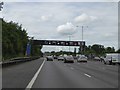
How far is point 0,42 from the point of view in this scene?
2520 inches

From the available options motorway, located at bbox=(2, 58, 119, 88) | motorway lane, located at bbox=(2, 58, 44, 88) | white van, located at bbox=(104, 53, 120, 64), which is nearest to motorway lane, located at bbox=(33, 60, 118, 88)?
motorway, located at bbox=(2, 58, 119, 88)

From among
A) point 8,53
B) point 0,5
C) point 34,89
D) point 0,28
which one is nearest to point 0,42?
point 0,28

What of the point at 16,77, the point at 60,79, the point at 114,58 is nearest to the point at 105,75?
the point at 60,79

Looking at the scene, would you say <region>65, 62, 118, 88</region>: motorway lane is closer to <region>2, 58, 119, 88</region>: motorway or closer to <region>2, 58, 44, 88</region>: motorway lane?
<region>2, 58, 119, 88</region>: motorway

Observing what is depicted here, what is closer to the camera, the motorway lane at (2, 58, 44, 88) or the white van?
the motorway lane at (2, 58, 44, 88)

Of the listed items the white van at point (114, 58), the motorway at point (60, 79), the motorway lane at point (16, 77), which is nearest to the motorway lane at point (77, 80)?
the motorway at point (60, 79)

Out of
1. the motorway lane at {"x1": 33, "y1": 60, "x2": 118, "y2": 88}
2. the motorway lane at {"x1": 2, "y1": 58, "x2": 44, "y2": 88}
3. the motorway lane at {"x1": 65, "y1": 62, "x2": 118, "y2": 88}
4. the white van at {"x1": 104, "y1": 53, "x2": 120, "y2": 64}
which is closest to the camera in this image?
the motorway lane at {"x1": 33, "y1": 60, "x2": 118, "y2": 88}

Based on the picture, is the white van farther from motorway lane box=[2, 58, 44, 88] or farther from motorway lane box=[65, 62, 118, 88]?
motorway lane box=[2, 58, 44, 88]

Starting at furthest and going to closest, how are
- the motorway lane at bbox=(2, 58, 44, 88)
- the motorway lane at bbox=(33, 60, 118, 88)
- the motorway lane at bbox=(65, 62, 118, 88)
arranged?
the motorway lane at bbox=(65, 62, 118, 88) → the motorway lane at bbox=(2, 58, 44, 88) → the motorway lane at bbox=(33, 60, 118, 88)

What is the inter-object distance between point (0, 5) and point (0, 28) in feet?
93.1

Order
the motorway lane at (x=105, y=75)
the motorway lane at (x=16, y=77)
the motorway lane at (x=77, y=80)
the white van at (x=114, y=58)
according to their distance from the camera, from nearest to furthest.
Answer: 1. the motorway lane at (x=77, y=80)
2. the motorway lane at (x=16, y=77)
3. the motorway lane at (x=105, y=75)
4. the white van at (x=114, y=58)

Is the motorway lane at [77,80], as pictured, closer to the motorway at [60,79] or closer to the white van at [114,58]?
the motorway at [60,79]

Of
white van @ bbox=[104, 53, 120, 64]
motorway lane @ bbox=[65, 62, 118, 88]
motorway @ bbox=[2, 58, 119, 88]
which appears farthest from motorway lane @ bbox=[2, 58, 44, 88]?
white van @ bbox=[104, 53, 120, 64]

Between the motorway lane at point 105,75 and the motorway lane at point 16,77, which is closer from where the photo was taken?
the motorway lane at point 16,77
